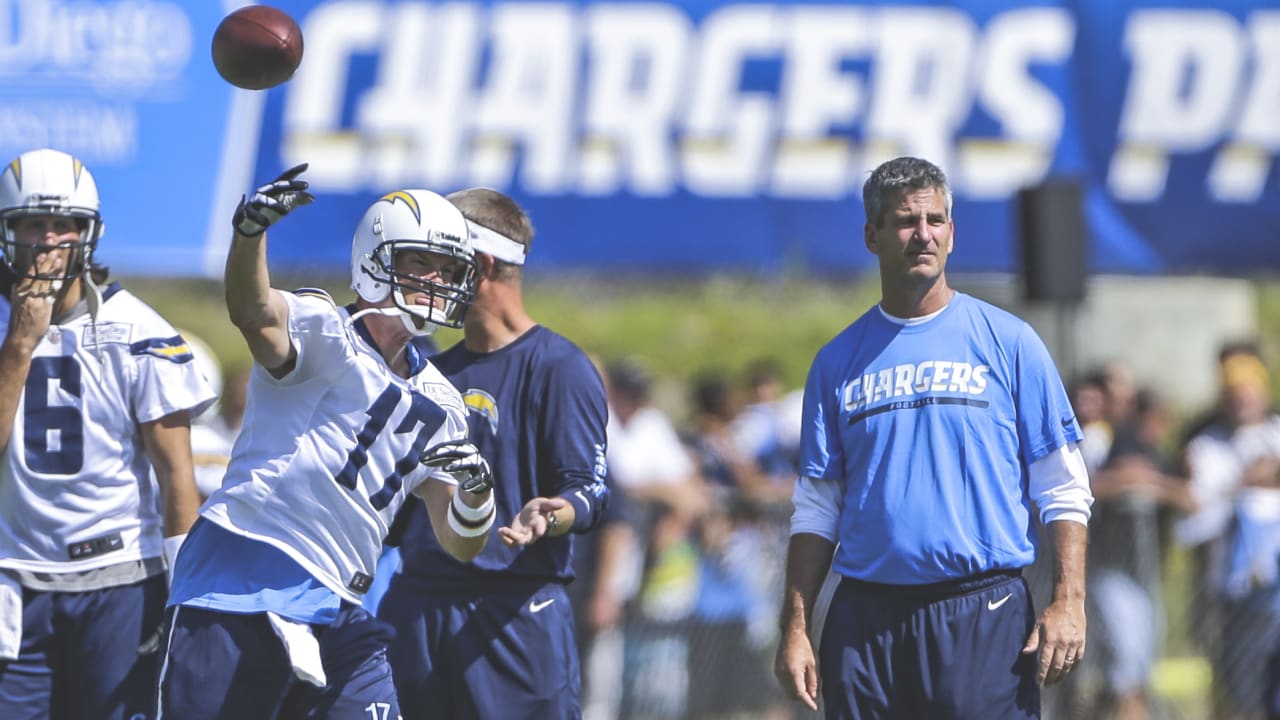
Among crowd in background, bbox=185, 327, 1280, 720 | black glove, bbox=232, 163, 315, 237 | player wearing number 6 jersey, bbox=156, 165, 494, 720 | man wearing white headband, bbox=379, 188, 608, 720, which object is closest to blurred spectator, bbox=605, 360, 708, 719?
crowd in background, bbox=185, 327, 1280, 720

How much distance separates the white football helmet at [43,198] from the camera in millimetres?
5070

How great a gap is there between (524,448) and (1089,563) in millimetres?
5426

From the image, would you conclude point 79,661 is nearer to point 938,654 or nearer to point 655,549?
point 938,654

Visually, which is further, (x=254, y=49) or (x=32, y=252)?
(x=32, y=252)

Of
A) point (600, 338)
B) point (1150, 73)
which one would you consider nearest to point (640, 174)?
point (1150, 73)

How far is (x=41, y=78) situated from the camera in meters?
11.0

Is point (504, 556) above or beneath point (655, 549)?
above

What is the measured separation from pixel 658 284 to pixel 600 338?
2869 millimetres

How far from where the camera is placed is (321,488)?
444cm

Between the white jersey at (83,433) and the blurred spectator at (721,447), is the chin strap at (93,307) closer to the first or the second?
the white jersey at (83,433)

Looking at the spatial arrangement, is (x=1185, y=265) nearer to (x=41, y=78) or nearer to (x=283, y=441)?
(x=41, y=78)

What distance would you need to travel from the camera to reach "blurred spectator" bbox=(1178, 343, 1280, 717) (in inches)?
377

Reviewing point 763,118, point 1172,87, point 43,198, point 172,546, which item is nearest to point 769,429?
point 763,118

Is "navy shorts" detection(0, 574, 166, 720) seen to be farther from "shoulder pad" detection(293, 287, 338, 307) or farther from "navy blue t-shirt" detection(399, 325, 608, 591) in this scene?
"shoulder pad" detection(293, 287, 338, 307)
